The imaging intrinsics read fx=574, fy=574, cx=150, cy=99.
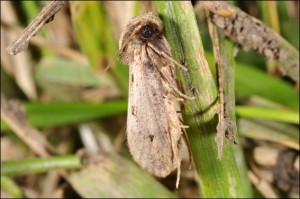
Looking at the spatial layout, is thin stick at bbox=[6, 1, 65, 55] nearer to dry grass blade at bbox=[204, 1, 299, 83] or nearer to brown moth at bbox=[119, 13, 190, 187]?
brown moth at bbox=[119, 13, 190, 187]

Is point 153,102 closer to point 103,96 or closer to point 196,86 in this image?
point 196,86

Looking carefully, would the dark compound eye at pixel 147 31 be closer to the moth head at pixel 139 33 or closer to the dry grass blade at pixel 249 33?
the moth head at pixel 139 33

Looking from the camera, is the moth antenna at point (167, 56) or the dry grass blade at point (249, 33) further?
the dry grass blade at point (249, 33)

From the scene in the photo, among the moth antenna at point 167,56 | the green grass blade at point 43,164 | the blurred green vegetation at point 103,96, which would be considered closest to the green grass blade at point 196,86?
Result: the moth antenna at point 167,56

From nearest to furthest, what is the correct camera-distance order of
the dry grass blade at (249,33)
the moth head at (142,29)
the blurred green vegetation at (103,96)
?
the moth head at (142,29) → the dry grass blade at (249,33) → the blurred green vegetation at (103,96)

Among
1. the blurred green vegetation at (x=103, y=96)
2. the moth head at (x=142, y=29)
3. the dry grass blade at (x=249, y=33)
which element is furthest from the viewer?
the blurred green vegetation at (x=103, y=96)

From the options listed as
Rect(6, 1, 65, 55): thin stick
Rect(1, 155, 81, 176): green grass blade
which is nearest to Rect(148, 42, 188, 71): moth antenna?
Rect(6, 1, 65, 55): thin stick

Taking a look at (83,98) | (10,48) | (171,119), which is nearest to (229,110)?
(171,119)
